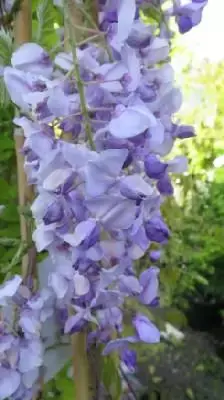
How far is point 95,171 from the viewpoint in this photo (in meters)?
0.34

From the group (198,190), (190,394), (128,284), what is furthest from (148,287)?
(198,190)

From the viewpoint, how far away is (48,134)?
1.24 ft

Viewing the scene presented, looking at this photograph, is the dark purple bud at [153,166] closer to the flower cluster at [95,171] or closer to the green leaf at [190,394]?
the flower cluster at [95,171]

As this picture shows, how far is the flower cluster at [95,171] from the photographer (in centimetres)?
36

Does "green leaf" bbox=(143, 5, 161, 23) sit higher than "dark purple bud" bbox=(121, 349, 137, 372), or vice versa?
"green leaf" bbox=(143, 5, 161, 23)

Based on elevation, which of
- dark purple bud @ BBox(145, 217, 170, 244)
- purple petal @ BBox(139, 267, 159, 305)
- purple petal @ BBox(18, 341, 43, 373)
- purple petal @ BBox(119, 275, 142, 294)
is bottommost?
purple petal @ BBox(18, 341, 43, 373)

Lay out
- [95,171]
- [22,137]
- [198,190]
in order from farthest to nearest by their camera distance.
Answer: [198,190]
[22,137]
[95,171]

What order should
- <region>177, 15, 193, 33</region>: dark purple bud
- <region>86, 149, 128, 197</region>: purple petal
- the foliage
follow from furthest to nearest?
the foliage → <region>177, 15, 193, 33</region>: dark purple bud → <region>86, 149, 128, 197</region>: purple petal

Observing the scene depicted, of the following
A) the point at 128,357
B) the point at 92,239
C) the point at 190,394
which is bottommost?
the point at 190,394

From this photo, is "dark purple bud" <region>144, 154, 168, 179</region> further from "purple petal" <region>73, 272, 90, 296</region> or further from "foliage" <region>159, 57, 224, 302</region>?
"foliage" <region>159, 57, 224, 302</region>

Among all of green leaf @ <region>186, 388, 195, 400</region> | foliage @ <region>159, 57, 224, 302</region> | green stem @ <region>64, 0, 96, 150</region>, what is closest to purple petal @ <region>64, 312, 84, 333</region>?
green stem @ <region>64, 0, 96, 150</region>

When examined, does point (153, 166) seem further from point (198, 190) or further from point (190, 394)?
point (198, 190)

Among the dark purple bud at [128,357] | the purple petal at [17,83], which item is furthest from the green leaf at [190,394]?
the purple petal at [17,83]

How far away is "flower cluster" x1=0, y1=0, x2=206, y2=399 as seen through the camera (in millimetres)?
357
